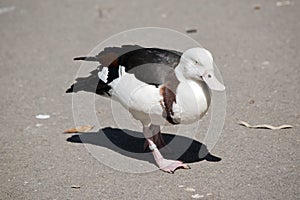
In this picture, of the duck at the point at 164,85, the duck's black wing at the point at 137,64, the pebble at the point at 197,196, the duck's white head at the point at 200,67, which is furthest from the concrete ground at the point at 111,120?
the duck's white head at the point at 200,67

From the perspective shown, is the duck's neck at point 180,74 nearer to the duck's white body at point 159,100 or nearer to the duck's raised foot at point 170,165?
the duck's white body at point 159,100

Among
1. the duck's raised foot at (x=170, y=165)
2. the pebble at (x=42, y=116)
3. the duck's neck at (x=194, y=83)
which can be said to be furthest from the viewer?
the pebble at (x=42, y=116)

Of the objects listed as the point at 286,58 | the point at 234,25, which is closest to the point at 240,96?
the point at 286,58

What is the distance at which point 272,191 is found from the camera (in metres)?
3.80

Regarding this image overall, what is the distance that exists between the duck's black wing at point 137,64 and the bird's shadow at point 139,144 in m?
0.54

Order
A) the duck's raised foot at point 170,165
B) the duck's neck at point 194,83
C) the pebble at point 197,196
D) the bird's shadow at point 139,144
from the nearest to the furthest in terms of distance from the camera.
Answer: the pebble at point 197,196, the duck's neck at point 194,83, the duck's raised foot at point 170,165, the bird's shadow at point 139,144

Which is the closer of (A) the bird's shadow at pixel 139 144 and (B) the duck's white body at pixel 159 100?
(B) the duck's white body at pixel 159 100

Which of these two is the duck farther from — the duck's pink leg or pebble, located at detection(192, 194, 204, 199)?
pebble, located at detection(192, 194, 204, 199)

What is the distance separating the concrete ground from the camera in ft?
13.1

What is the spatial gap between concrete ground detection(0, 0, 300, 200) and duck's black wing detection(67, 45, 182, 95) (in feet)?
1.96

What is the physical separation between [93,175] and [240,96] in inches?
74.8

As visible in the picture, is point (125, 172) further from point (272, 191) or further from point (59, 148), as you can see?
point (272, 191)

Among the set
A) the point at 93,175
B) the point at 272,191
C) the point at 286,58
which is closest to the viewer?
the point at 272,191

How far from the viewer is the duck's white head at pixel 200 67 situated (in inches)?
153
